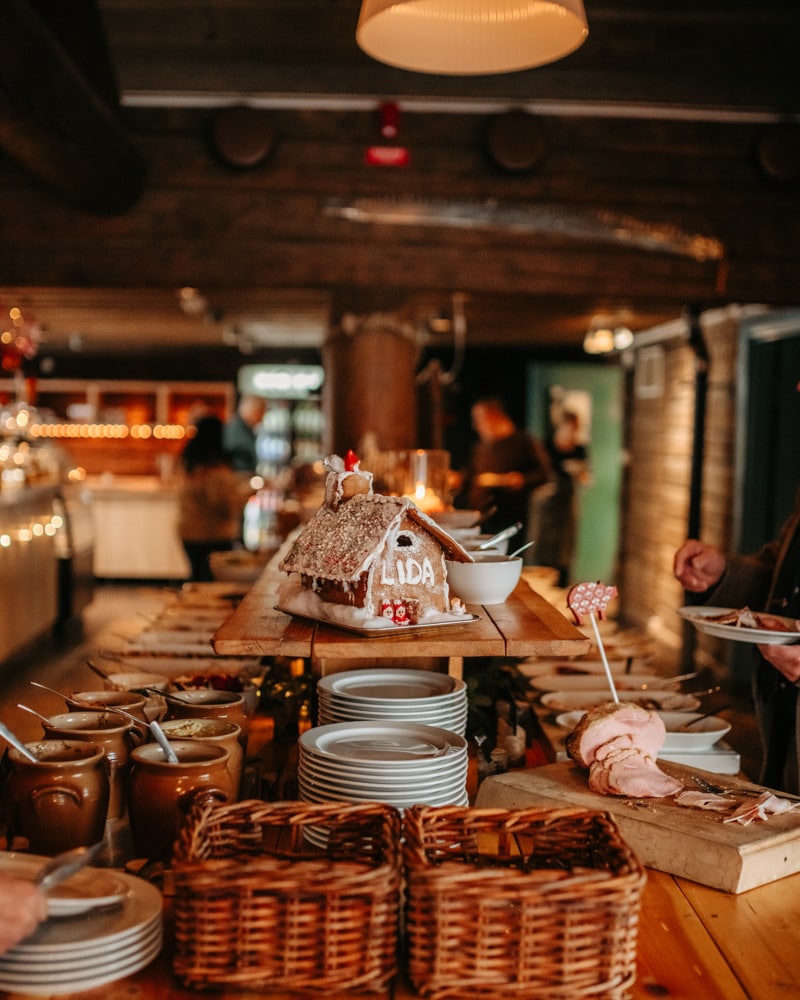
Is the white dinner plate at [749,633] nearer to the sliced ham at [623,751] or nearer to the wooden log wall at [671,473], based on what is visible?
the sliced ham at [623,751]

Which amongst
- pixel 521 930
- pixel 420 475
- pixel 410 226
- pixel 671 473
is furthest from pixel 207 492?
pixel 521 930

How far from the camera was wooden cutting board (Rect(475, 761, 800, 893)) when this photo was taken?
175cm

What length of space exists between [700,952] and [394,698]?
76cm

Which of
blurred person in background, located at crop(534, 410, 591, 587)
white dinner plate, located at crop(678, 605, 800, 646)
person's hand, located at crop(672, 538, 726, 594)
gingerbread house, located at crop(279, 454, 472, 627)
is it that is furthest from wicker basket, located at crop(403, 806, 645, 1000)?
blurred person in background, located at crop(534, 410, 591, 587)

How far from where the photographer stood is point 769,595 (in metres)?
2.91

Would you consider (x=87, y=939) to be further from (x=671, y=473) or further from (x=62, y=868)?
(x=671, y=473)

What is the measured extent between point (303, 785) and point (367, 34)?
175cm

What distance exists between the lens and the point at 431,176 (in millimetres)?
5688

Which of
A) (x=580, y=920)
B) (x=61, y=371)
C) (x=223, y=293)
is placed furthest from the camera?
(x=61, y=371)

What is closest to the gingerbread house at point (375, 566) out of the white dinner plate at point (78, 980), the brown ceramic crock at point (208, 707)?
the brown ceramic crock at point (208, 707)

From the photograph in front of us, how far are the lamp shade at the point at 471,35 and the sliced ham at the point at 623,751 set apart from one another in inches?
60.9

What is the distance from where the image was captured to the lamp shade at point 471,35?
2.46 meters

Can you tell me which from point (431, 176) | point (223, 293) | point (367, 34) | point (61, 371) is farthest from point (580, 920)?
point (61, 371)

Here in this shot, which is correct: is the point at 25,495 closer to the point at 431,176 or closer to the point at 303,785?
the point at 431,176
